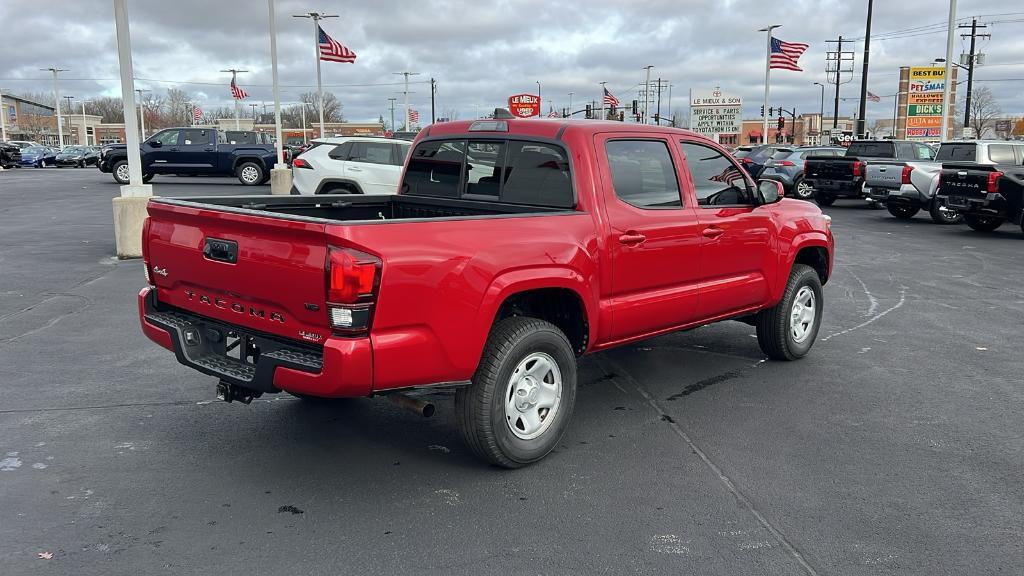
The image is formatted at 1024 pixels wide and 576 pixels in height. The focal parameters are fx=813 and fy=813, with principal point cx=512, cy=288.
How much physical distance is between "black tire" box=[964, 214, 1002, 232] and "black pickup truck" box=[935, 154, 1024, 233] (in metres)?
0.04

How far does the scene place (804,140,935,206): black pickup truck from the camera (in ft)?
69.3

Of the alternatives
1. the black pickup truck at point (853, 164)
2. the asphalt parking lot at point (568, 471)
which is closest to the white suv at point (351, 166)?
the asphalt parking lot at point (568, 471)

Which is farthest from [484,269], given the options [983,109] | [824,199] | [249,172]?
[983,109]

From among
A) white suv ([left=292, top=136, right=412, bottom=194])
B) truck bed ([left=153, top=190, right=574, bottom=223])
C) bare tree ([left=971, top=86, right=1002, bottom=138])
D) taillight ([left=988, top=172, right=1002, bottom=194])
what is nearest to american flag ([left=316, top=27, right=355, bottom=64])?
white suv ([left=292, top=136, right=412, bottom=194])

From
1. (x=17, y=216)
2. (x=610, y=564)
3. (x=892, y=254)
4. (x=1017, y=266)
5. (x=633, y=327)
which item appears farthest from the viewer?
(x=17, y=216)

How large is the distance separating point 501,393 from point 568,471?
63 cm

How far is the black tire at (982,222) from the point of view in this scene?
1659cm

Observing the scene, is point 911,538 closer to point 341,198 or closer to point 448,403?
point 448,403

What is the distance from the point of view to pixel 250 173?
2677 centimetres

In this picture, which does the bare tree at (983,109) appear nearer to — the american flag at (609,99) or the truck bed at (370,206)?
the american flag at (609,99)

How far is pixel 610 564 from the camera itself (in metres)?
3.45

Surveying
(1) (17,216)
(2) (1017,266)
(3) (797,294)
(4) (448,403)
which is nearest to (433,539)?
(4) (448,403)

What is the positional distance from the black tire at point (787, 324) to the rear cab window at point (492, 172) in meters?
2.53

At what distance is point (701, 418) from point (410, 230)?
8.42 ft
